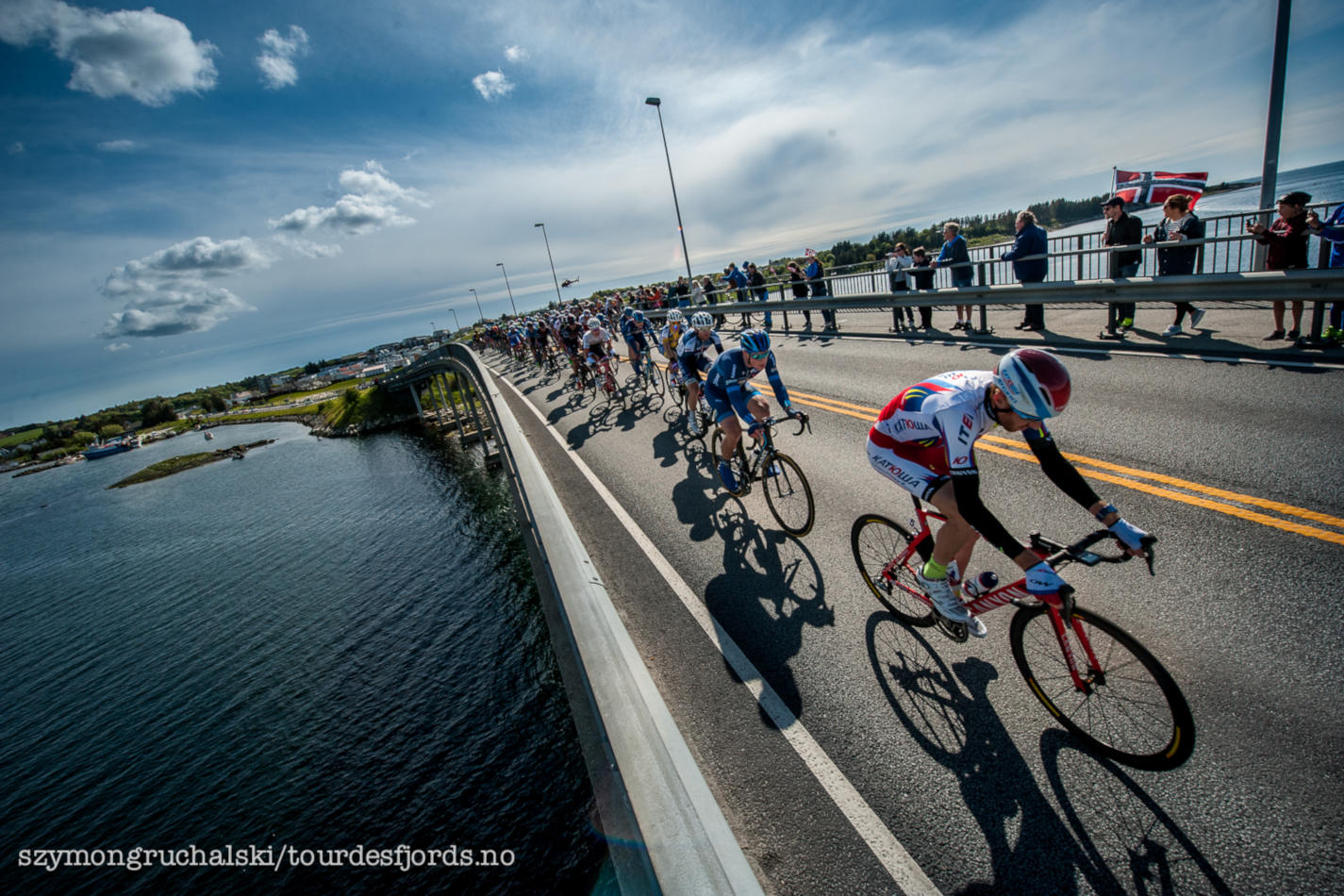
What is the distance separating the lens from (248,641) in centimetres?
1370

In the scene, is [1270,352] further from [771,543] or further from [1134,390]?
[771,543]

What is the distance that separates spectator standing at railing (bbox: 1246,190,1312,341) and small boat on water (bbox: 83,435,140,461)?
6807 inches

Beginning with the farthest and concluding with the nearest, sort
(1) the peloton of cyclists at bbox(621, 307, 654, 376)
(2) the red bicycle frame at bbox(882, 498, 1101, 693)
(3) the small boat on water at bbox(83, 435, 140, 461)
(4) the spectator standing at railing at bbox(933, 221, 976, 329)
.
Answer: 1. (3) the small boat on water at bbox(83, 435, 140, 461)
2. (1) the peloton of cyclists at bbox(621, 307, 654, 376)
3. (4) the spectator standing at railing at bbox(933, 221, 976, 329)
4. (2) the red bicycle frame at bbox(882, 498, 1101, 693)

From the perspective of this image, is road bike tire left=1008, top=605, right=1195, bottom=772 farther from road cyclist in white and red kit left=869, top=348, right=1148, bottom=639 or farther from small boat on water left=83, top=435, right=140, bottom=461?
small boat on water left=83, top=435, right=140, bottom=461

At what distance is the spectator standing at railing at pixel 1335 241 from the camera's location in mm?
7113

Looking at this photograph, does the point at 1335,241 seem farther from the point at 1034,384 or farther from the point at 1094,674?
the point at 1094,674

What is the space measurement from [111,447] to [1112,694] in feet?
568

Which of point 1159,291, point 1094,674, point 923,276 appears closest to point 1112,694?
point 1094,674

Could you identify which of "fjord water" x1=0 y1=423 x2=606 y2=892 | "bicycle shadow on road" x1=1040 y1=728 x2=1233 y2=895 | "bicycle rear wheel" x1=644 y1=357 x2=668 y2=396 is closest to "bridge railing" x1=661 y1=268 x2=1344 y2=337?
"bicycle rear wheel" x1=644 y1=357 x2=668 y2=396

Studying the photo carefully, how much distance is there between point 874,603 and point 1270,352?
7.55 m

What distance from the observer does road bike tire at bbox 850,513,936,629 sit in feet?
12.8

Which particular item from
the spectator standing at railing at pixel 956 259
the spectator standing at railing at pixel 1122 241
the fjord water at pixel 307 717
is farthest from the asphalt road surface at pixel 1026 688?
the spectator standing at railing at pixel 956 259

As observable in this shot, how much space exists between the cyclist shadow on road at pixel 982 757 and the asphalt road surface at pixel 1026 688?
1cm

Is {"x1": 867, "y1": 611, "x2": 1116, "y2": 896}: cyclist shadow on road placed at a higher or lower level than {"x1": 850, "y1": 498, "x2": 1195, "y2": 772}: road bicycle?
lower
